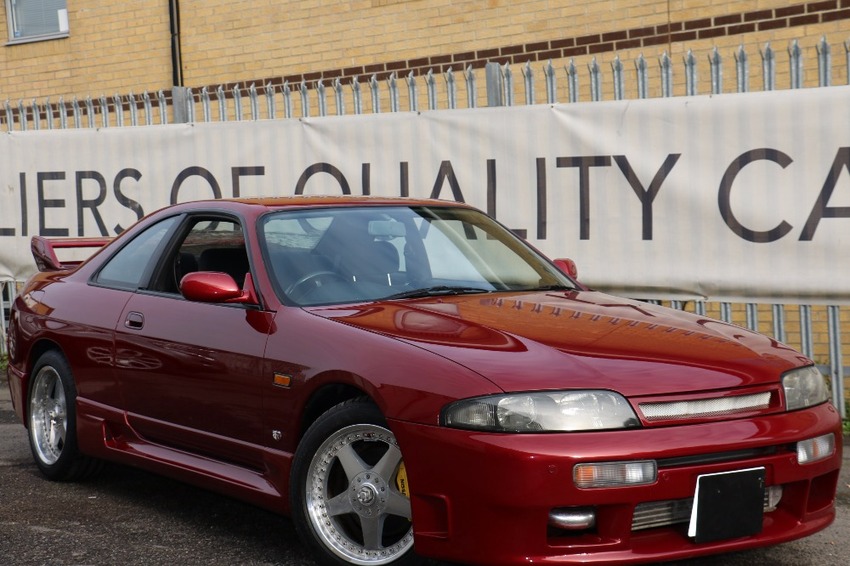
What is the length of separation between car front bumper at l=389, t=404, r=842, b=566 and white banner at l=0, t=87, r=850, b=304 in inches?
136

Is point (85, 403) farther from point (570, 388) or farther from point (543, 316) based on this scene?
point (570, 388)

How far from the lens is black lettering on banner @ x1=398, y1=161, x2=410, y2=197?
28.4 ft

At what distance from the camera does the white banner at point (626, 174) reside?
23.9 feet

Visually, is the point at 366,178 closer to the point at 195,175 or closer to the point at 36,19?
the point at 195,175

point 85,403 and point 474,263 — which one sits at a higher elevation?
point 474,263

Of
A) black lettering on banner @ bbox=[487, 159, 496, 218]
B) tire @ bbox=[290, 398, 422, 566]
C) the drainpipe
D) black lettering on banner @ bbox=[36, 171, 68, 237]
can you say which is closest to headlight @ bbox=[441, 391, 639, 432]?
tire @ bbox=[290, 398, 422, 566]

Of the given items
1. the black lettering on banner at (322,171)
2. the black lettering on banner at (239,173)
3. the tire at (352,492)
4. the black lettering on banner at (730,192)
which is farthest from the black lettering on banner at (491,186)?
the tire at (352,492)

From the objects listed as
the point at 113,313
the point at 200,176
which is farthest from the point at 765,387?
the point at 200,176

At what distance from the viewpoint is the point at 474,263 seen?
556 centimetres

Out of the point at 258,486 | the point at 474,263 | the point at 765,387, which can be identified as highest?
the point at 474,263

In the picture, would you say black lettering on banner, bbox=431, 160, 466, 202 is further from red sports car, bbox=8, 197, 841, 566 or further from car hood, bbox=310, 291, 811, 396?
car hood, bbox=310, 291, 811, 396

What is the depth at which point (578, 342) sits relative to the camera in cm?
438

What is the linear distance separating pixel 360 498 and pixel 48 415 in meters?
2.64

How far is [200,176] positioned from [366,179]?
152 cm
